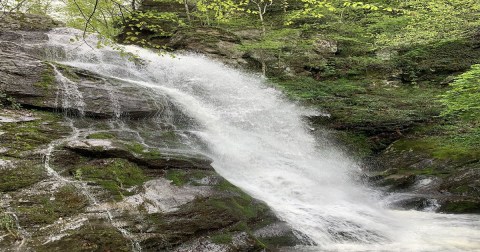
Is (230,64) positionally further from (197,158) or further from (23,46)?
(197,158)

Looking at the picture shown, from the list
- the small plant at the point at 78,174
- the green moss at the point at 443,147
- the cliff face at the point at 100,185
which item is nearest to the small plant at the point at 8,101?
the cliff face at the point at 100,185

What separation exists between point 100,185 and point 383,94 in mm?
11053

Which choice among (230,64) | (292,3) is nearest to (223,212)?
(230,64)

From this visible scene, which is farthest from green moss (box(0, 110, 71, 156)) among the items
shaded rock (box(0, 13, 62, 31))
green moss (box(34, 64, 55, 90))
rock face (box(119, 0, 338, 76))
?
shaded rock (box(0, 13, 62, 31))

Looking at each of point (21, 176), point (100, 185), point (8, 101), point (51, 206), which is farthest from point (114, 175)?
point (8, 101)

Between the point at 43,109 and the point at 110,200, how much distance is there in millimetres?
4082

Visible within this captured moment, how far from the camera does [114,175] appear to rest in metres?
5.90

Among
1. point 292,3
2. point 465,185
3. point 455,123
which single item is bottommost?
point 465,185

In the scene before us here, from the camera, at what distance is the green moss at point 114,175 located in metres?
5.62

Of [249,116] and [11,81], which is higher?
[249,116]

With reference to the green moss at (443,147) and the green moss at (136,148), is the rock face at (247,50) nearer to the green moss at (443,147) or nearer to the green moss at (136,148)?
the green moss at (443,147)

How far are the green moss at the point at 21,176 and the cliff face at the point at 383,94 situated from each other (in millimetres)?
4468

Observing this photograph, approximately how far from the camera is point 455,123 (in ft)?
34.8

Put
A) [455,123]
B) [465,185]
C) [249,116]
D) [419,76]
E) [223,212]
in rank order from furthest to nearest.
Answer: [419,76]
[249,116]
[455,123]
[465,185]
[223,212]
